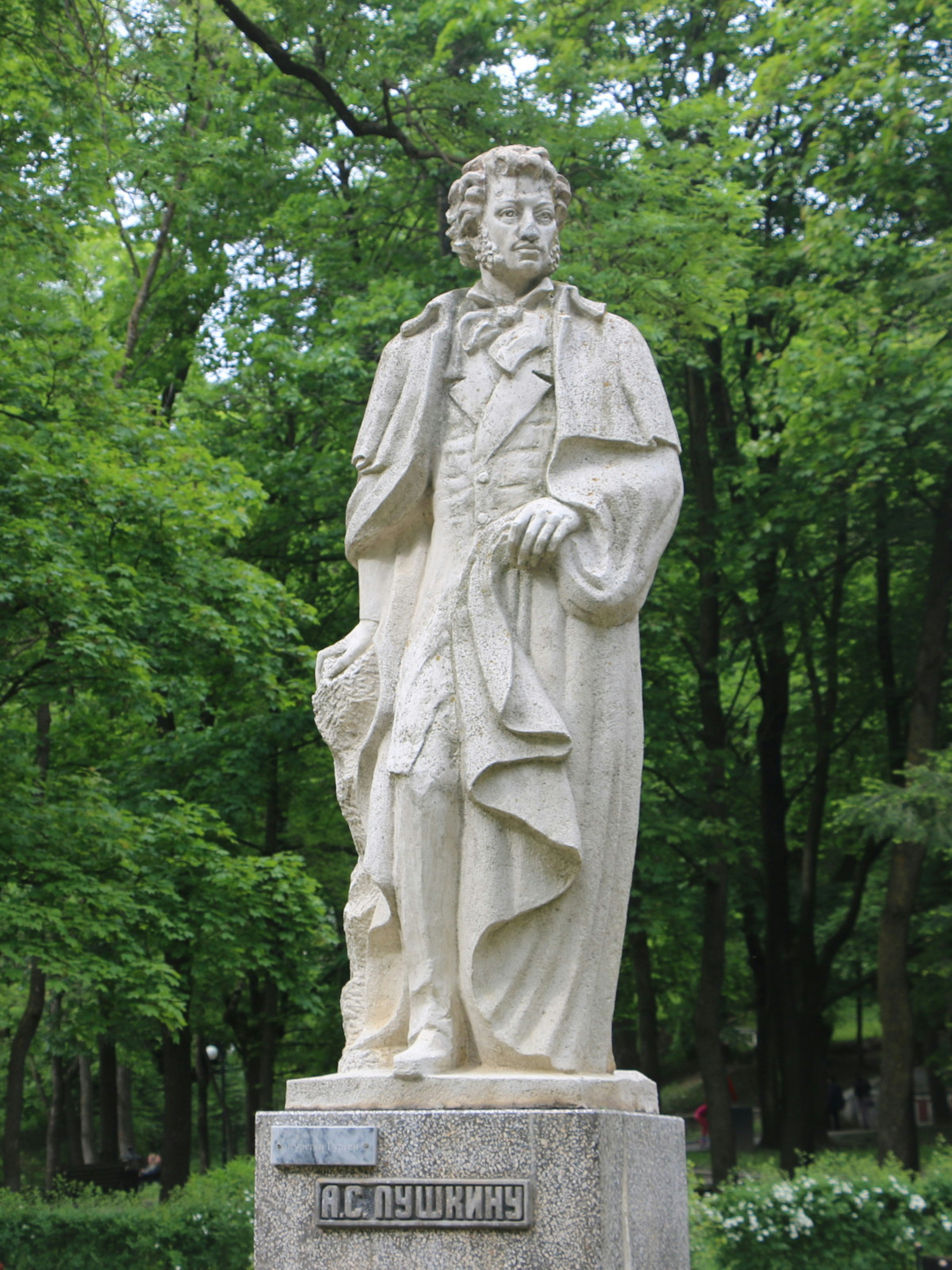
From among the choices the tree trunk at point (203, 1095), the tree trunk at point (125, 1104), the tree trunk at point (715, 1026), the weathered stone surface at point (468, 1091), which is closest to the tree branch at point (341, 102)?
the tree trunk at point (715, 1026)

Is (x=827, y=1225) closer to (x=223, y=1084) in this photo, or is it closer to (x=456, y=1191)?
(x=456, y=1191)

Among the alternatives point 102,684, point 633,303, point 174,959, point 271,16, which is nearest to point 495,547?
point 102,684

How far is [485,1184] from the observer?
3998mm

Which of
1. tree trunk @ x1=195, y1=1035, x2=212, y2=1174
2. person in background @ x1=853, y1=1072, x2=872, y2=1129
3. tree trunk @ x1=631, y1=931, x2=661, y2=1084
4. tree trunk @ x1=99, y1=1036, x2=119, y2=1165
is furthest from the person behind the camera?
person in background @ x1=853, y1=1072, x2=872, y2=1129

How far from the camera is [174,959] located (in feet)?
49.8

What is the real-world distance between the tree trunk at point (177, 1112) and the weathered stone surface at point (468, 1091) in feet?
43.0

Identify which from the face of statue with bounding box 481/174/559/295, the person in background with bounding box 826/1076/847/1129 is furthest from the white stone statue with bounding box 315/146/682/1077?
the person in background with bounding box 826/1076/847/1129

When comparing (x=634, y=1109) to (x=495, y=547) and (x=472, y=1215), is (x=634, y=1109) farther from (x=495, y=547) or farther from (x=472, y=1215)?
(x=495, y=547)

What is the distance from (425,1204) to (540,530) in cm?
195

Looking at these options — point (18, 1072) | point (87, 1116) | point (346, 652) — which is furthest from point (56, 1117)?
point (346, 652)

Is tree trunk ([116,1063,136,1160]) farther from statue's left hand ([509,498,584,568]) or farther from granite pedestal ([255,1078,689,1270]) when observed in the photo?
statue's left hand ([509,498,584,568])

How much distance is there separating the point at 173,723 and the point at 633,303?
7488 mm

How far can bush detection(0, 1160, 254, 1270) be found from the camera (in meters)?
11.9

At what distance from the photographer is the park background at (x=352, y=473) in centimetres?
1277
